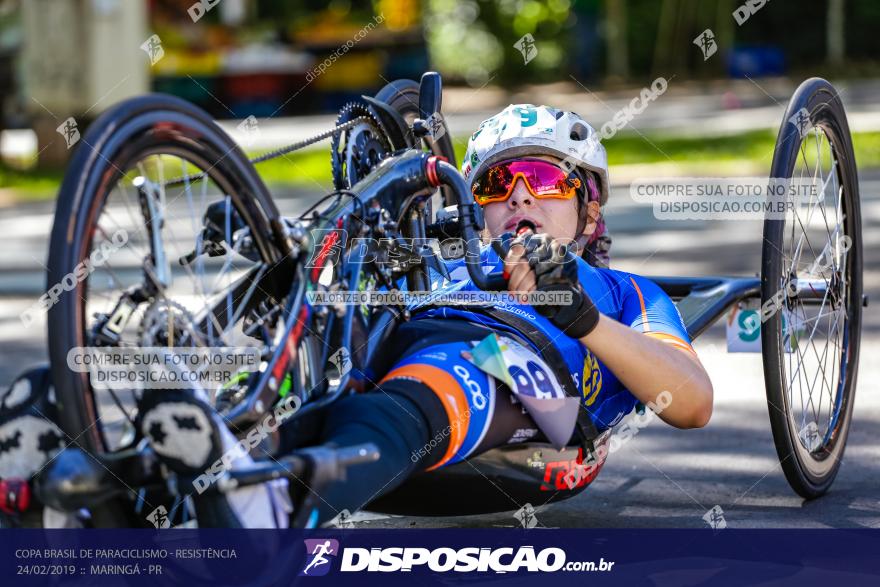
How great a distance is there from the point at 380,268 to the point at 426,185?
29cm

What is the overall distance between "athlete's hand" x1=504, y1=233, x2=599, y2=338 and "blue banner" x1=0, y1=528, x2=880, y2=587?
54 cm

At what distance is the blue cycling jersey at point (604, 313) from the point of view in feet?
10.7

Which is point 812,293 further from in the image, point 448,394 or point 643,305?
point 448,394

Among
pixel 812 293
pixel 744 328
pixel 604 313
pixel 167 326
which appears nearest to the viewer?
pixel 167 326

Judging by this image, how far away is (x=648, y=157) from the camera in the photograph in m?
14.2

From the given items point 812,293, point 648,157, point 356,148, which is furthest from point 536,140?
point 648,157

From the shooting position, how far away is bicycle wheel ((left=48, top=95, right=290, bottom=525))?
2.36m

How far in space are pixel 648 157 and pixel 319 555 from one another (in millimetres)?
11594

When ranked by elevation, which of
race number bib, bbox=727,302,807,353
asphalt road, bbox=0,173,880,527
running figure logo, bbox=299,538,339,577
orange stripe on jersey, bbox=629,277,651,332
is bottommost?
asphalt road, bbox=0,173,880,527

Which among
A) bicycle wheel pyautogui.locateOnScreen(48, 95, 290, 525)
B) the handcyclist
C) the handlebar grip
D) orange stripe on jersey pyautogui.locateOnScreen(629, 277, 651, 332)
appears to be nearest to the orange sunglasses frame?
the handcyclist

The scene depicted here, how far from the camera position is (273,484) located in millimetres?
2439

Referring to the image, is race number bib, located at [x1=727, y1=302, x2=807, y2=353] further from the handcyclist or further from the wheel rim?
the handcyclist

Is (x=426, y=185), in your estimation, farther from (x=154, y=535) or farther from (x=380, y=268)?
(x=154, y=535)

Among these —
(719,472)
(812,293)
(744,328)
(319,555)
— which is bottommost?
(719,472)
